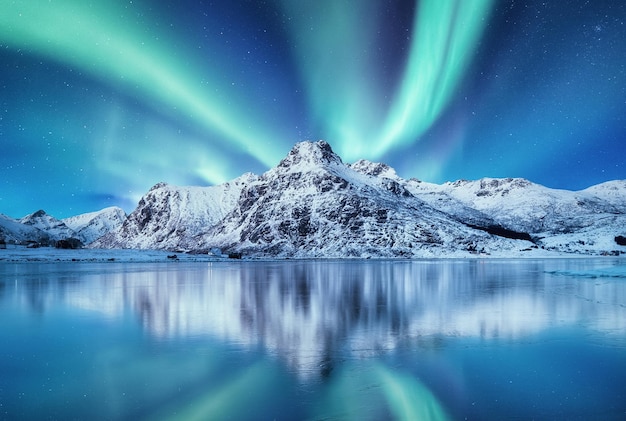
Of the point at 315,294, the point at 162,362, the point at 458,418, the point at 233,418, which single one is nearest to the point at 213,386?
the point at 233,418

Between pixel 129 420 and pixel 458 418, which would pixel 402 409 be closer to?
pixel 458 418

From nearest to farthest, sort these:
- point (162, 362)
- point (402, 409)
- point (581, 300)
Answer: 1. point (402, 409)
2. point (162, 362)
3. point (581, 300)

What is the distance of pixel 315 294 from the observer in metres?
29.5

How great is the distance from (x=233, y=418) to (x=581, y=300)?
2446 cm

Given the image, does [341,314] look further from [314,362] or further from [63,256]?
[63,256]

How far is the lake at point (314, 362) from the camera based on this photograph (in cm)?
869

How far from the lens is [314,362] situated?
1188 cm

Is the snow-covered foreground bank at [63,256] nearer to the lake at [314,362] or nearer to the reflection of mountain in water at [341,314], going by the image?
the reflection of mountain in water at [341,314]

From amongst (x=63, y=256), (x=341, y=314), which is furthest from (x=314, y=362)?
→ (x=63, y=256)

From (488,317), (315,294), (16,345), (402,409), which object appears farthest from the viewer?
(315,294)

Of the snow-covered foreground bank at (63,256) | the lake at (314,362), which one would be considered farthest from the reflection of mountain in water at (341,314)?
the snow-covered foreground bank at (63,256)

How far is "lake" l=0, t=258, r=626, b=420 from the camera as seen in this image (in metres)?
8.69

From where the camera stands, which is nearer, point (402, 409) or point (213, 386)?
point (402, 409)

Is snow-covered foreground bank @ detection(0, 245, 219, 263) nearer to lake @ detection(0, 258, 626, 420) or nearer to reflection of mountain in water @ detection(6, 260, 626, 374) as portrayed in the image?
reflection of mountain in water @ detection(6, 260, 626, 374)
